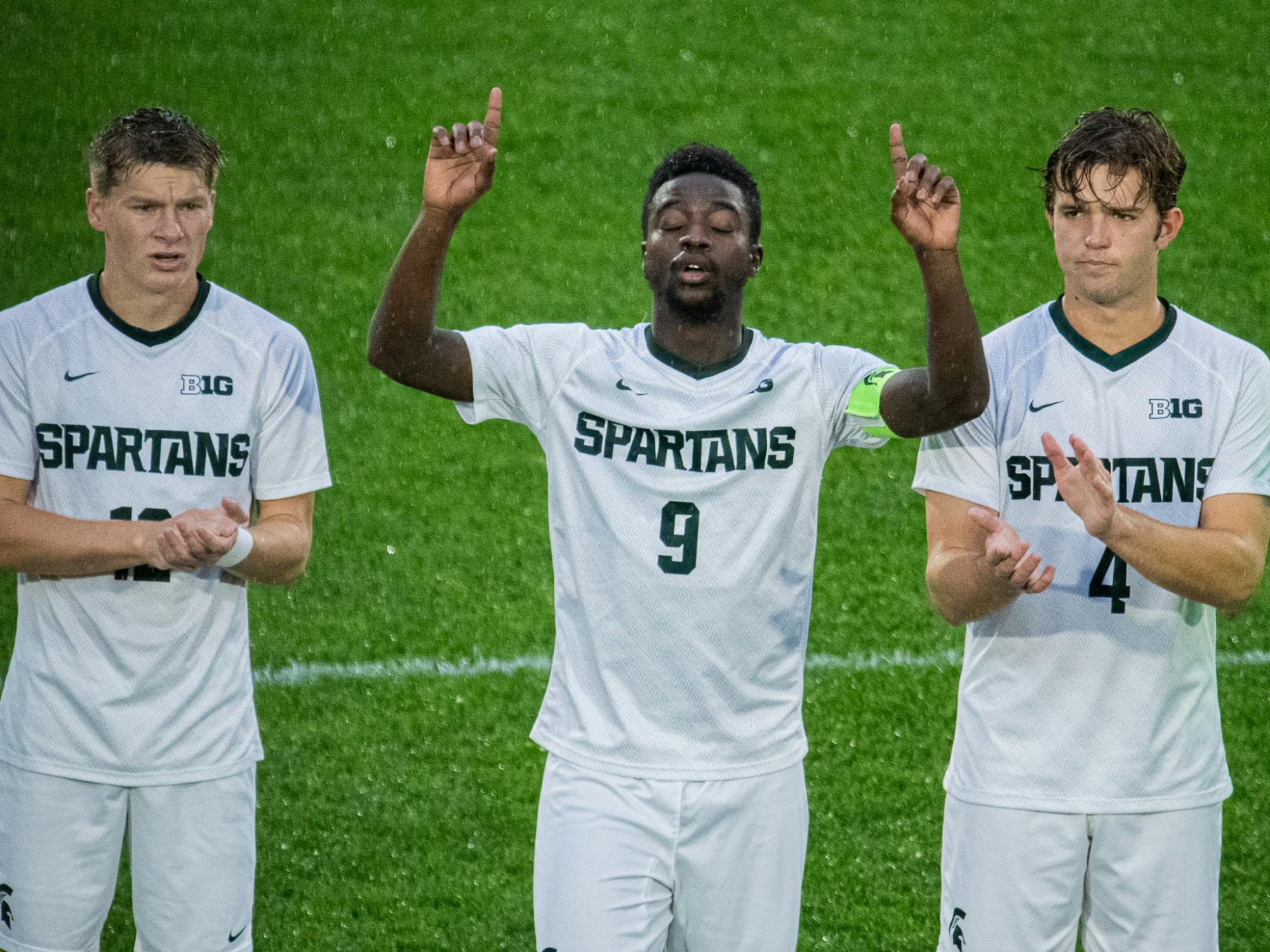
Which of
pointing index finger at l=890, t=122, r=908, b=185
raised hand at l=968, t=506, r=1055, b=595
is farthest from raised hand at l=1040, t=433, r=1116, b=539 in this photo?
pointing index finger at l=890, t=122, r=908, b=185

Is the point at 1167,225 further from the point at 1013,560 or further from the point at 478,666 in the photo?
the point at 478,666

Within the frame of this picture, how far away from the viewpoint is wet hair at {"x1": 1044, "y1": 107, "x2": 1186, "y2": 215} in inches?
154

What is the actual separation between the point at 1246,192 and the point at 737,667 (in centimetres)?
918

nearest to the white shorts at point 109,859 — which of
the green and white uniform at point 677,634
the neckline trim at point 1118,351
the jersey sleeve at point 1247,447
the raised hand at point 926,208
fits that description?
the green and white uniform at point 677,634

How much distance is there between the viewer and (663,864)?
374 centimetres

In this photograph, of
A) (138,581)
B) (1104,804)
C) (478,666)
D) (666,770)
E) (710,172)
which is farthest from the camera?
(478,666)

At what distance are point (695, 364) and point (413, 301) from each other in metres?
0.66

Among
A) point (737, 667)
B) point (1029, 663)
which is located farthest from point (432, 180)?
point (1029, 663)

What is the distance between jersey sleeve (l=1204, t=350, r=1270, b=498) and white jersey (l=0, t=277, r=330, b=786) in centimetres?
209

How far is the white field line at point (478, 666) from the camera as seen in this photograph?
7.62 m

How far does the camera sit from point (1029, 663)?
3906mm

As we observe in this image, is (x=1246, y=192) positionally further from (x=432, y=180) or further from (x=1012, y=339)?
(x=432, y=180)

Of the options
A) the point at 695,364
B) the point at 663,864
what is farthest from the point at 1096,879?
the point at 695,364

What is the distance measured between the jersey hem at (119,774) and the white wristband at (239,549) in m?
0.50
